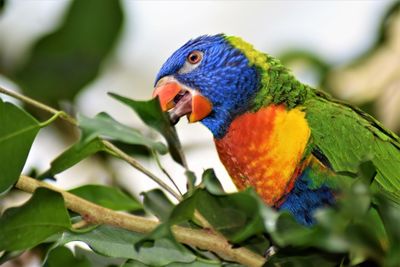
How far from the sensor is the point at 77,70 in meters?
2.16

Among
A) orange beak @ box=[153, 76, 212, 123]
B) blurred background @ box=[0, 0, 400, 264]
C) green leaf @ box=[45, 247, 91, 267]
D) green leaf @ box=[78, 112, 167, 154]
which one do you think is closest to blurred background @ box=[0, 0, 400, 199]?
blurred background @ box=[0, 0, 400, 264]

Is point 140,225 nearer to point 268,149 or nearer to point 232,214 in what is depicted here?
point 232,214

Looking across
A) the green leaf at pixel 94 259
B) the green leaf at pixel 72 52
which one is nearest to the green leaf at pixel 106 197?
the green leaf at pixel 94 259

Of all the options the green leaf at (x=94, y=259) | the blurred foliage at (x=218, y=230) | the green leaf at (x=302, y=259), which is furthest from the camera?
the green leaf at (x=94, y=259)

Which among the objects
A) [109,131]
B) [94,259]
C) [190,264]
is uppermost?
[109,131]

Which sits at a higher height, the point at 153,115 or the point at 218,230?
the point at 153,115

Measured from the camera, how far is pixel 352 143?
5.66ft

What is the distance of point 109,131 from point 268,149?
739mm

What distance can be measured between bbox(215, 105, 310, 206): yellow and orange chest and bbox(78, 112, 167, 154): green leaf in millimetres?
613

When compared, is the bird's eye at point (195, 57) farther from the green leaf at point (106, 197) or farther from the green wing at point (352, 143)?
the green leaf at point (106, 197)

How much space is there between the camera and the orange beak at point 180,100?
1.84 metres

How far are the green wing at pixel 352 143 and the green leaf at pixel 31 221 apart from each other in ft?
2.33

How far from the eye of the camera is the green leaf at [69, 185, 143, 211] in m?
1.50

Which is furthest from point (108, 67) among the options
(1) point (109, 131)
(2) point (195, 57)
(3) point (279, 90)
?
(1) point (109, 131)
